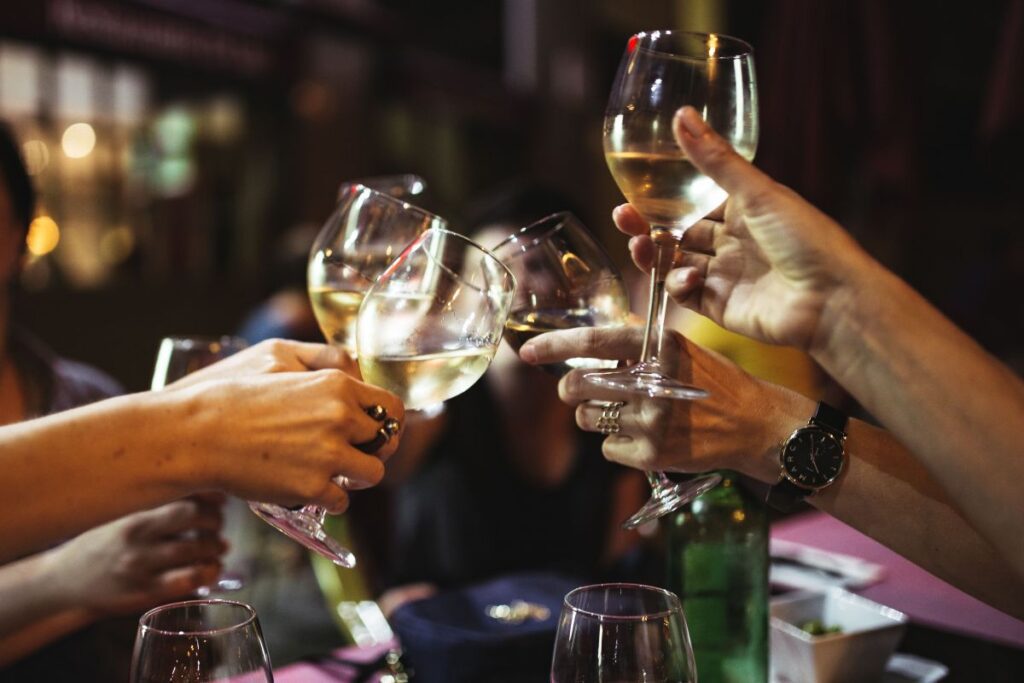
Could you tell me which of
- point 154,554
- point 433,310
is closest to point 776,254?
point 433,310

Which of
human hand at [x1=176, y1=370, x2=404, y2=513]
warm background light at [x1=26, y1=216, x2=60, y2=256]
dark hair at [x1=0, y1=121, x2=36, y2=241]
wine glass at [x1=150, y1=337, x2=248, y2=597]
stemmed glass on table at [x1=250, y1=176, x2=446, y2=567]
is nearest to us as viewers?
human hand at [x1=176, y1=370, x2=404, y2=513]

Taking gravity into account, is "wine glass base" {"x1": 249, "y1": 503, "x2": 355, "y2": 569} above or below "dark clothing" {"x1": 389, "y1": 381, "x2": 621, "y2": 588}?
above

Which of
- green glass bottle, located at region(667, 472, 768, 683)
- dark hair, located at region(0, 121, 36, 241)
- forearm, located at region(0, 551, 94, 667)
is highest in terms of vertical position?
dark hair, located at region(0, 121, 36, 241)

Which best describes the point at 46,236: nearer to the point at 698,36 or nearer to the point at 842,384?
the point at 698,36

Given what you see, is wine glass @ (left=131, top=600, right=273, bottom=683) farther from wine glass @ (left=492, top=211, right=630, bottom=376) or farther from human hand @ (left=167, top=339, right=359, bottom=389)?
wine glass @ (left=492, top=211, right=630, bottom=376)

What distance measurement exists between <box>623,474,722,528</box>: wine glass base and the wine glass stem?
0.14m

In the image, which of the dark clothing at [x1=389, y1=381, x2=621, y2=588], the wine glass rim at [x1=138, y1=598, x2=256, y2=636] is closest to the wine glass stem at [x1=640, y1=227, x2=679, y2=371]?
the wine glass rim at [x1=138, y1=598, x2=256, y2=636]

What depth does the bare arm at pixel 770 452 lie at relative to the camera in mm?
1070

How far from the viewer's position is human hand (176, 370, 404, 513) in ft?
2.93

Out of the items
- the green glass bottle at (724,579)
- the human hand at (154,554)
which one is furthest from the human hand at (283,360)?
the green glass bottle at (724,579)

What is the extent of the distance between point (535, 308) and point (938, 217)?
7395 mm

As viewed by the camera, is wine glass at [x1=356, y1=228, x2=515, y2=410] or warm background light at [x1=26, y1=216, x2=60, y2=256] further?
warm background light at [x1=26, y1=216, x2=60, y2=256]

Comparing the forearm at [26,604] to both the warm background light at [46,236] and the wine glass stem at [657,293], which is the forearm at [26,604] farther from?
the warm background light at [46,236]

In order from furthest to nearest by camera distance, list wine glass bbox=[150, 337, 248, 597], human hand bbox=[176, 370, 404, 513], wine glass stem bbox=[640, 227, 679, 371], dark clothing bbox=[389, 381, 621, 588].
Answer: dark clothing bbox=[389, 381, 621, 588] → wine glass bbox=[150, 337, 248, 597] → wine glass stem bbox=[640, 227, 679, 371] → human hand bbox=[176, 370, 404, 513]
